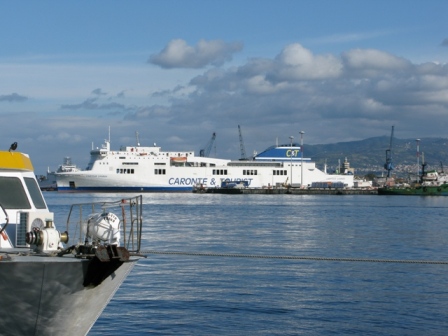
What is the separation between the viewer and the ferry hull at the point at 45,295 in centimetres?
1302

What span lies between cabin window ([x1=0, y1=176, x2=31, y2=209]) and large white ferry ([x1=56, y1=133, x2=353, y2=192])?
122869 mm

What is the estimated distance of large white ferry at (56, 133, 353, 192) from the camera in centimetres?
14025

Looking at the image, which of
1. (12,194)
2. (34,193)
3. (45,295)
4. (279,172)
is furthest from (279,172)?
(45,295)

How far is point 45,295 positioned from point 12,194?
3.58 m

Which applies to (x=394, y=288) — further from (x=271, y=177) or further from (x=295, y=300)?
(x=271, y=177)

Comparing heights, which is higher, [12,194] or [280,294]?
[12,194]

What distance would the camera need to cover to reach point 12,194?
53.5 ft

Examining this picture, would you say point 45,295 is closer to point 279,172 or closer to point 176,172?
point 176,172

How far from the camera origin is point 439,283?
25.8 meters

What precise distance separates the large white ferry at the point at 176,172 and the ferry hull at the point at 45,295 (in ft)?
412

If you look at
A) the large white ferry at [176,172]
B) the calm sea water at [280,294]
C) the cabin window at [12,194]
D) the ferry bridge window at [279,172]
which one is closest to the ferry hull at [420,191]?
the large white ferry at [176,172]

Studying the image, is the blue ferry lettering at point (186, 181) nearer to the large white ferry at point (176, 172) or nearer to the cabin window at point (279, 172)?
the large white ferry at point (176, 172)

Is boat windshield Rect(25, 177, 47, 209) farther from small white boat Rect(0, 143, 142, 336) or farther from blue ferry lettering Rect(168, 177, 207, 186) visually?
blue ferry lettering Rect(168, 177, 207, 186)

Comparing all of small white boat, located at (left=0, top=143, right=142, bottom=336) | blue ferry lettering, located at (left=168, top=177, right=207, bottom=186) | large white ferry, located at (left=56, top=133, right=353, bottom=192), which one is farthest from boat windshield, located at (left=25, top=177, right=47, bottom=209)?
blue ferry lettering, located at (left=168, top=177, right=207, bottom=186)
